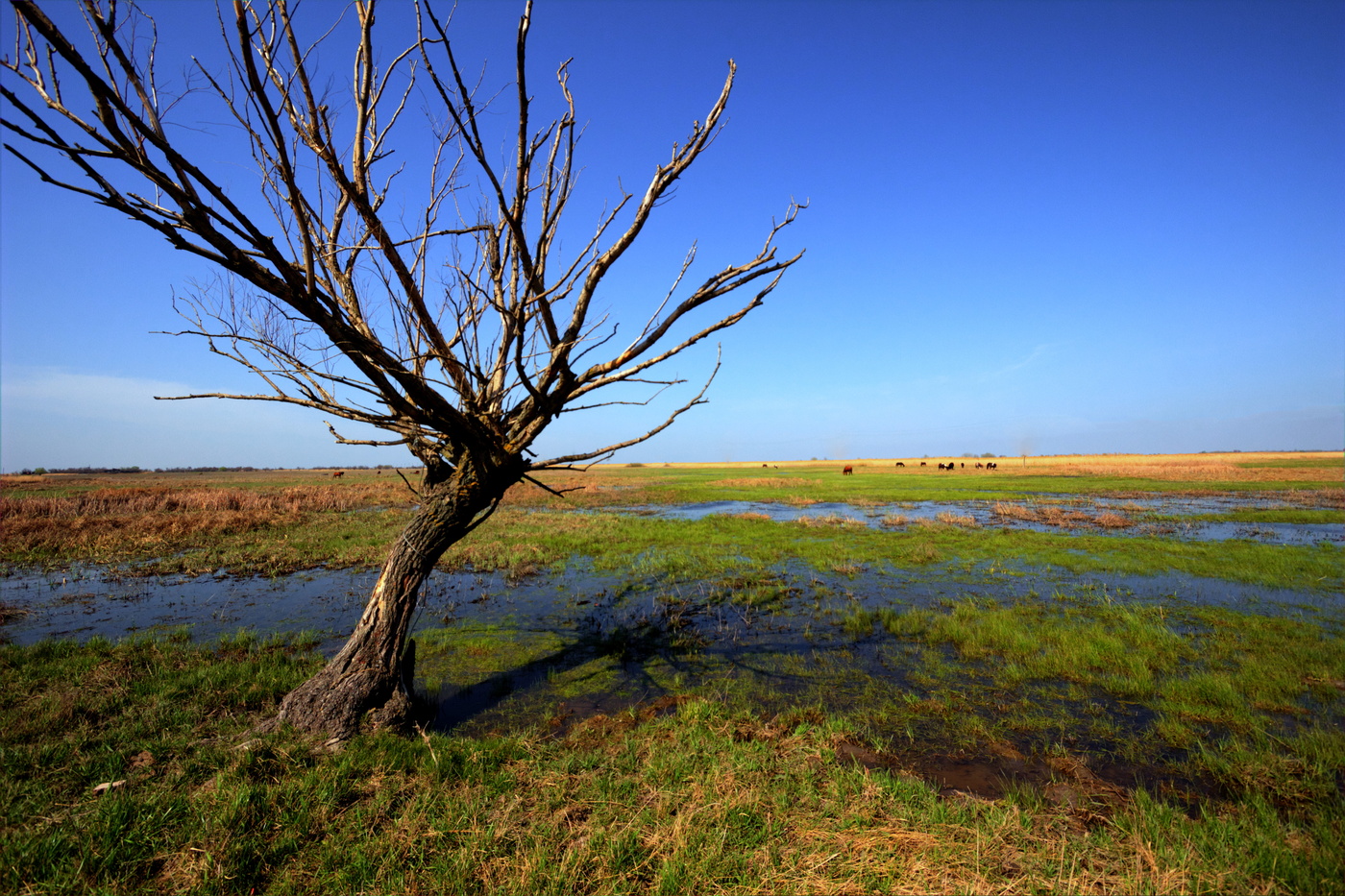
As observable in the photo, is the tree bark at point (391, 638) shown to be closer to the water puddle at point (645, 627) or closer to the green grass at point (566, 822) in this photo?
the green grass at point (566, 822)

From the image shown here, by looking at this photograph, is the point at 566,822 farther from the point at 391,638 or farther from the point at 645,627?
the point at 645,627

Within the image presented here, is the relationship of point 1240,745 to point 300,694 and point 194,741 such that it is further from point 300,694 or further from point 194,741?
point 194,741

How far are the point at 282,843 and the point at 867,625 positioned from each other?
877 centimetres

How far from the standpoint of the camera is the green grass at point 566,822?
308 cm

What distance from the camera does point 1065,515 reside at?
80.6 feet

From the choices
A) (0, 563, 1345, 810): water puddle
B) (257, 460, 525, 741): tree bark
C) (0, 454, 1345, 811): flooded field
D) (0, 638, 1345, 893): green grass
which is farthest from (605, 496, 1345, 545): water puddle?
(257, 460, 525, 741): tree bark

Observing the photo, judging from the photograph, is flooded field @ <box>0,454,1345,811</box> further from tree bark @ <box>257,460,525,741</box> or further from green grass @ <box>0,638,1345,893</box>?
tree bark @ <box>257,460,525,741</box>

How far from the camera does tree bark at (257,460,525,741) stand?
5332 millimetres

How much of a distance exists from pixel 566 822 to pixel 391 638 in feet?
10.4

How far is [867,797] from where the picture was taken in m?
4.10

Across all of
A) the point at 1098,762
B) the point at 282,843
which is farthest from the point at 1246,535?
the point at 282,843

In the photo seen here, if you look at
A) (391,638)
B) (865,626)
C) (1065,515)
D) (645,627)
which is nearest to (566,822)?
(391,638)

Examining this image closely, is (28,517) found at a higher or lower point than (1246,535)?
higher

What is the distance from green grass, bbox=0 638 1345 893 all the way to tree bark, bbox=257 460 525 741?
45 cm
